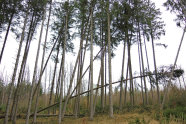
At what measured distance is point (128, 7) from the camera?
7273 millimetres

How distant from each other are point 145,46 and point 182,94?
327cm

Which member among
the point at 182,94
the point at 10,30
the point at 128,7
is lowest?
the point at 182,94

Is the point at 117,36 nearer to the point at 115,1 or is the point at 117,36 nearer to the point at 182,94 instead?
the point at 115,1

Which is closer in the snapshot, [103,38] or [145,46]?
[103,38]

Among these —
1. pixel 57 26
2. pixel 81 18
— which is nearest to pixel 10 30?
pixel 57 26

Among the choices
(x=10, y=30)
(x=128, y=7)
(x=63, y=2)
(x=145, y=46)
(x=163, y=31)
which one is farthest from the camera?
(x=145, y=46)

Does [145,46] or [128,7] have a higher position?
[128,7]

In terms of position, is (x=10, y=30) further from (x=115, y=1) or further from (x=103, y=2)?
(x=115, y=1)

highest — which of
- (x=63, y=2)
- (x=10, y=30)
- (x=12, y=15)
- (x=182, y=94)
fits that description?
(x=63, y=2)

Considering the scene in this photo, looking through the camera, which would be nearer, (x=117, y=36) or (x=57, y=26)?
(x=57, y=26)

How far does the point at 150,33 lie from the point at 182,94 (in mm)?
Result: 3700

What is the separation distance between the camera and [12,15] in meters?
5.92

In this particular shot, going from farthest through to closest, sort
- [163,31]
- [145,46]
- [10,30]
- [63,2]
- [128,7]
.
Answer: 1. [145,46]
2. [163,31]
3. [128,7]
4. [10,30]
5. [63,2]

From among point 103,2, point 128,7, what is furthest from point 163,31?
point 103,2
